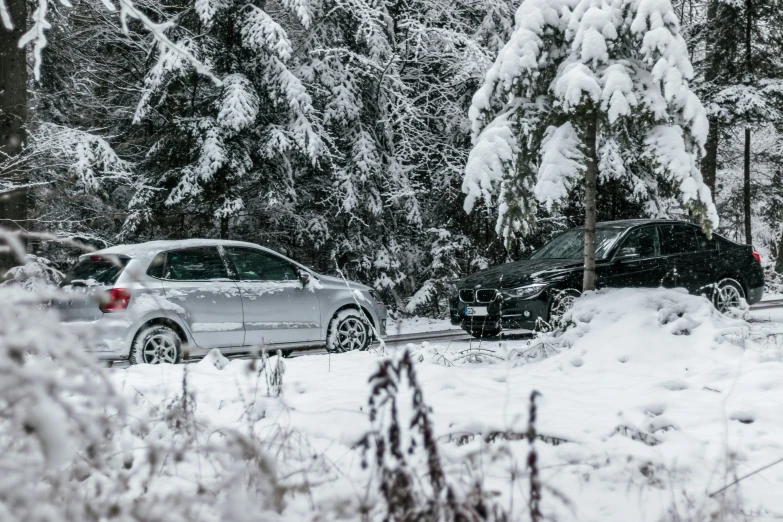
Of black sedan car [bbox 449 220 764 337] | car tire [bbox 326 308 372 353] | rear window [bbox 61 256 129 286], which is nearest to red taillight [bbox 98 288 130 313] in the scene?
rear window [bbox 61 256 129 286]

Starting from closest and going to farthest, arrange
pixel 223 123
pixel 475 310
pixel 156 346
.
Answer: pixel 156 346 → pixel 475 310 → pixel 223 123

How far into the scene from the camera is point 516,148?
7078 millimetres

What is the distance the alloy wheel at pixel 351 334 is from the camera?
9.43 m

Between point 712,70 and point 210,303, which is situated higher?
point 712,70

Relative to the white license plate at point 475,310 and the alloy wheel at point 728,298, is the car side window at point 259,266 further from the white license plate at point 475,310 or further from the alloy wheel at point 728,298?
the alloy wheel at point 728,298

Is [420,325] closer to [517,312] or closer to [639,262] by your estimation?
[517,312]

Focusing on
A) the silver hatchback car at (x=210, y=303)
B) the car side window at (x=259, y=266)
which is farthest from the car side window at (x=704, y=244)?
the car side window at (x=259, y=266)

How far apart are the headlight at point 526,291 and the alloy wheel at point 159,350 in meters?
4.22

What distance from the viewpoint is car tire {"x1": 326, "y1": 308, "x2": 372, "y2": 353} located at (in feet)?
30.6

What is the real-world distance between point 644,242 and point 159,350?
22.4 feet

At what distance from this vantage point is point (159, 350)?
7855mm

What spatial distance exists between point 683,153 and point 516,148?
5.12 ft

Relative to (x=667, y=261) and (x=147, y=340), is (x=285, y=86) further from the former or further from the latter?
(x=667, y=261)

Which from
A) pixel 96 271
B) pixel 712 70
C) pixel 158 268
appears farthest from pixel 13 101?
pixel 712 70
